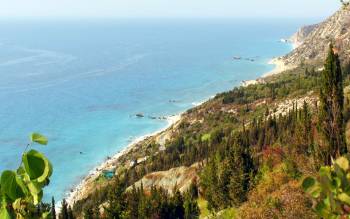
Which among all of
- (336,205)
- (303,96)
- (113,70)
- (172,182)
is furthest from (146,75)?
(336,205)

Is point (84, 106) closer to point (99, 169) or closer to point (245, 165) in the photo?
point (99, 169)

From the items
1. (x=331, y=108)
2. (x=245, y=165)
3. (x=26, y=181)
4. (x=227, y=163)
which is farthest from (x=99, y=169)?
(x=26, y=181)

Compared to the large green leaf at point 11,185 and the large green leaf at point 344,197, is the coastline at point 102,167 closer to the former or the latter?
the large green leaf at point 11,185

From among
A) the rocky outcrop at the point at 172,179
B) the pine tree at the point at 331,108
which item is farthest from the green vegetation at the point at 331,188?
the rocky outcrop at the point at 172,179

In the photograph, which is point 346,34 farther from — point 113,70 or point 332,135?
point 332,135

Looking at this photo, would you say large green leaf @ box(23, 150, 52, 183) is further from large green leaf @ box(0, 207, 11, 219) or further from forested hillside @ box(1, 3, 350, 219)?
large green leaf @ box(0, 207, 11, 219)

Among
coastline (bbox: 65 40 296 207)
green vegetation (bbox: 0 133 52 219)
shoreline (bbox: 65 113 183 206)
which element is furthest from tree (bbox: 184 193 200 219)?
green vegetation (bbox: 0 133 52 219)

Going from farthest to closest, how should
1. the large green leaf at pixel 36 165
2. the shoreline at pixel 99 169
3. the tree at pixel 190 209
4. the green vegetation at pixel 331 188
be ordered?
the shoreline at pixel 99 169, the tree at pixel 190 209, the large green leaf at pixel 36 165, the green vegetation at pixel 331 188
